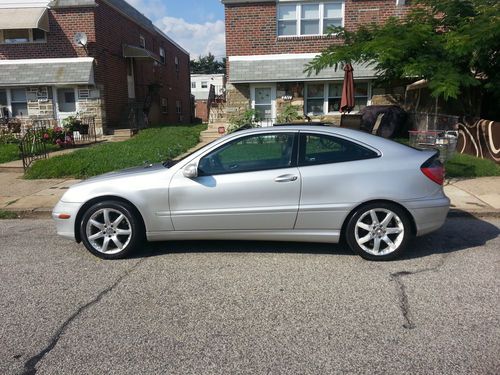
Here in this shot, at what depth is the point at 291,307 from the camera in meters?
3.79

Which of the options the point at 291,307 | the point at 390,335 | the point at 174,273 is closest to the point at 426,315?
the point at 390,335

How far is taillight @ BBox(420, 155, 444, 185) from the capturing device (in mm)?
4844

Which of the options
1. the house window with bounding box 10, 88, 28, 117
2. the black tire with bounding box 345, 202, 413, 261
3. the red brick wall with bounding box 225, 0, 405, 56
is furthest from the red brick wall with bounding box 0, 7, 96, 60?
the black tire with bounding box 345, 202, 413, 261

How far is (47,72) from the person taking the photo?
18250 mm

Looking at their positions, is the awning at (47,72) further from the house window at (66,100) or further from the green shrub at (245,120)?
the green shrub at (245,120)

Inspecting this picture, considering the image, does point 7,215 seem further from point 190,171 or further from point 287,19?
point 287,19

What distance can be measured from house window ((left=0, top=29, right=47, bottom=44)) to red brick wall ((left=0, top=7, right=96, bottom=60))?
0.68 feet

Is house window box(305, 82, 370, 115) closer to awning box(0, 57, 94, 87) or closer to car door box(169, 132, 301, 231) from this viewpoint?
awning box(0, 57, 94, 87)

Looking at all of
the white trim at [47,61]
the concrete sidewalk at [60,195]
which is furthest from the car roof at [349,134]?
the white trim at [47,61]

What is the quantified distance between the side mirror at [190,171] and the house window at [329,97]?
517 inches

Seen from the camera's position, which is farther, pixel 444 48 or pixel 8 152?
pixel 8 152

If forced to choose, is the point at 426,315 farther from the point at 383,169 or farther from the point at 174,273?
the point at 174,273

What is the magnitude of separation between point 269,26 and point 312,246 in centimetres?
1330

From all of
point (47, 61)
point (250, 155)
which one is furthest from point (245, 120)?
point (250, 155)
